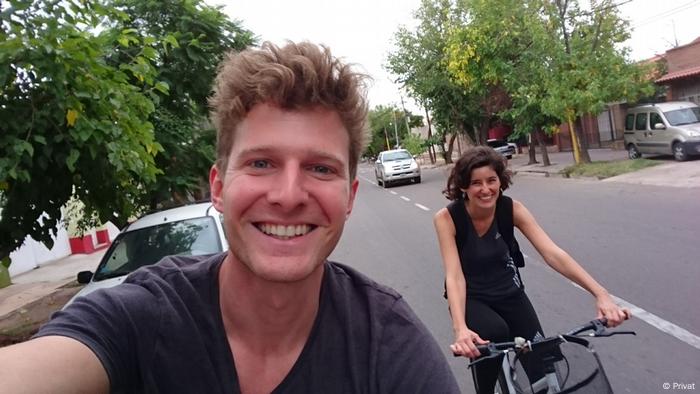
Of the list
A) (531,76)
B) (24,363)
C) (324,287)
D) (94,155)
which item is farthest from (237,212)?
(531,76)

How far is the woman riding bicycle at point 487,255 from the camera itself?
304 cm

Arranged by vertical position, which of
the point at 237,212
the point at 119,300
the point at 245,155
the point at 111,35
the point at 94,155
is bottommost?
the point at 119,300

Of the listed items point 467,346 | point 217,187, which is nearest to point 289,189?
point 217,187

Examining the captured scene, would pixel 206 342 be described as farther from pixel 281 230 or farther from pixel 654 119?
pixel 654 119

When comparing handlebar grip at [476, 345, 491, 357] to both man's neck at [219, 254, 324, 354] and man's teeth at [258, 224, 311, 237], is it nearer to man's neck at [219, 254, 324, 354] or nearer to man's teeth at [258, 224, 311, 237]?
man's neck at [219, 254, 324, 354]

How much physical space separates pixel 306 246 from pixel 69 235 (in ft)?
62.3

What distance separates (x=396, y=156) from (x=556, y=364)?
2488 centimetres

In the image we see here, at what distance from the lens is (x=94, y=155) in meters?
4.42

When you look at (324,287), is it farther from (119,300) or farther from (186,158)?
(186,158)

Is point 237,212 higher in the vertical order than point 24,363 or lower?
higher

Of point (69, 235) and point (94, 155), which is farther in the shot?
point (69, 235)

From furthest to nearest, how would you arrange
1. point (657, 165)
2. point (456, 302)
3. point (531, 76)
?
point (531, 76), point (657, 165), point (456, 302)

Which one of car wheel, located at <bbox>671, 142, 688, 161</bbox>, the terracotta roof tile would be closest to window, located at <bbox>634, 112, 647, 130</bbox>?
car wheel, located at <bbox>671, 142, 688, 161</bbox>

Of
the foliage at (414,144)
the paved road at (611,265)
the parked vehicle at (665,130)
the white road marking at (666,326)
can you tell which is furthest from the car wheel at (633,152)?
the foliage at (414,144)
